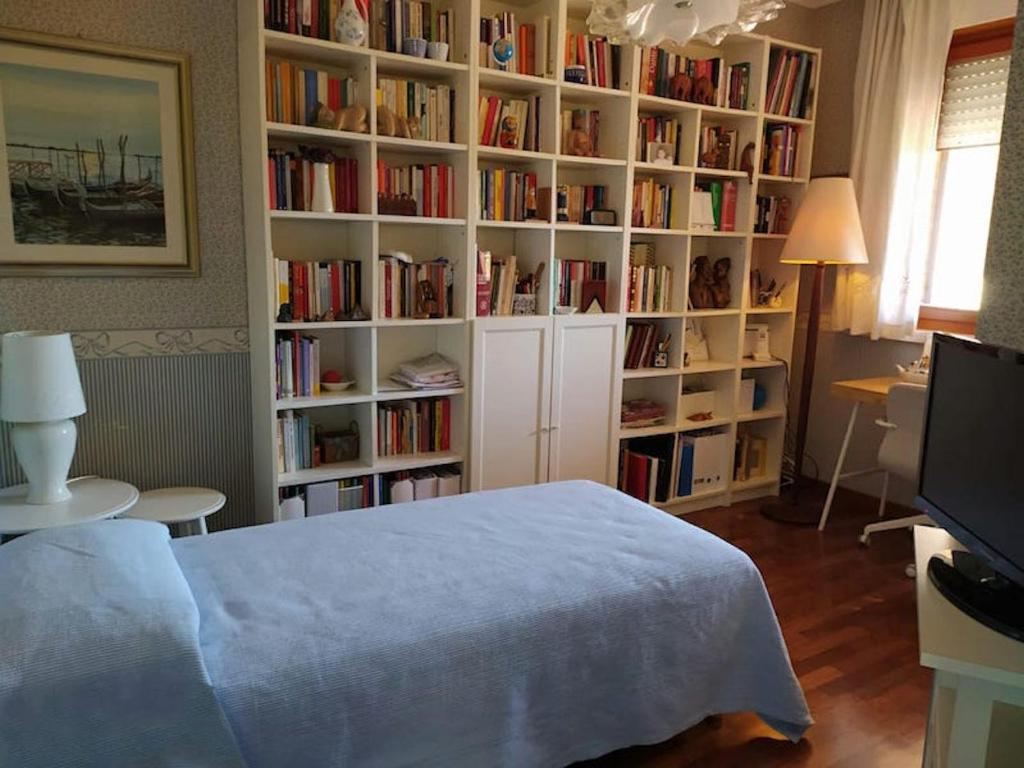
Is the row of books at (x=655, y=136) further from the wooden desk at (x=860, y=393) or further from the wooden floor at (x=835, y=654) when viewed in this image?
the wooden floor at (x=835, y=654)

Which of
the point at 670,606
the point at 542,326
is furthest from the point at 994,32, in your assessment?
the point at 670,606

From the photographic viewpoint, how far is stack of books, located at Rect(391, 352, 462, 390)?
313 centimetres

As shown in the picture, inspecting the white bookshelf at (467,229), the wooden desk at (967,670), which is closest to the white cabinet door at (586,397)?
the white bookshelf at (467,229)

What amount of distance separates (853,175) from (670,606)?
303 cm

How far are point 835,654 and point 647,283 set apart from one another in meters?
1.91

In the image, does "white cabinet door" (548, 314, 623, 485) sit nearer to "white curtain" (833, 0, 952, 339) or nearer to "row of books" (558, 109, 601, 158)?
"row of books" (558, 109, 601, 158)

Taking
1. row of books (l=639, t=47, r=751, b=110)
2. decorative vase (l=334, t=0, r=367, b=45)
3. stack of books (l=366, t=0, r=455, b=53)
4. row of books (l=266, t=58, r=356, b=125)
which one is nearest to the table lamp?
row of books (l=266, t=58, r=356, b=125)

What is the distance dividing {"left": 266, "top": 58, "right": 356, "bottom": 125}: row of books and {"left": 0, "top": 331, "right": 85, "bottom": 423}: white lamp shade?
44.5 inches

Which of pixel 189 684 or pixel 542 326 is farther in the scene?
pixel 542 326

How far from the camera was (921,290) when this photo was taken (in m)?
3.77

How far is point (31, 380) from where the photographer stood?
7.38 feet

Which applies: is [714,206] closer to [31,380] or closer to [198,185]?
[198,185]

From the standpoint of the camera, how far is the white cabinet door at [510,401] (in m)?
3.18

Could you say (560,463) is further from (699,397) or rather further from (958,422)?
(958,422)
